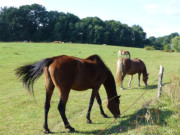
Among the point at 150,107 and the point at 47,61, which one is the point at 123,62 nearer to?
the point at 150,107

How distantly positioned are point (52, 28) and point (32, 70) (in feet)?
226

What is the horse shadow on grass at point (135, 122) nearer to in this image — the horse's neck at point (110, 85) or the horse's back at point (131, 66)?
the horse's neck at point (110, 85)

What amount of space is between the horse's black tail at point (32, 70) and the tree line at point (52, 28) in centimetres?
6076

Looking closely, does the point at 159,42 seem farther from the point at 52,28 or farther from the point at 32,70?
the point at 32,70

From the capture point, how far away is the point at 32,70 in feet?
16.7

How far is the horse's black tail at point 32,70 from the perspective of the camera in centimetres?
505

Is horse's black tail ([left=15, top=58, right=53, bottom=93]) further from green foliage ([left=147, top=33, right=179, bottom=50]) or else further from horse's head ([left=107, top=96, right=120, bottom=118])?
green foliage ([left=147, top=33, right=179, bottom=50])

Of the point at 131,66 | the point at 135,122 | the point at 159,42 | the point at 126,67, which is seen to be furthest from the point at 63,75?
the point at 159,42

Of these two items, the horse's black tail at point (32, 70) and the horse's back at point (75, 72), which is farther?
the horse's black tail at point (32, 70)

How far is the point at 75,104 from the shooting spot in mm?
7887

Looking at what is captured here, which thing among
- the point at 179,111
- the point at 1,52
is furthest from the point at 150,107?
the point at 1,52

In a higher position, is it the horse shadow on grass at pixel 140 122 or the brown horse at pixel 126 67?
the brown horse at pixel 126 67

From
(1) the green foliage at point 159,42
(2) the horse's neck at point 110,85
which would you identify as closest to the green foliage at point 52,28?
(1) the green foliage at point 159,42

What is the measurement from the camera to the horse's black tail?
199 inches
